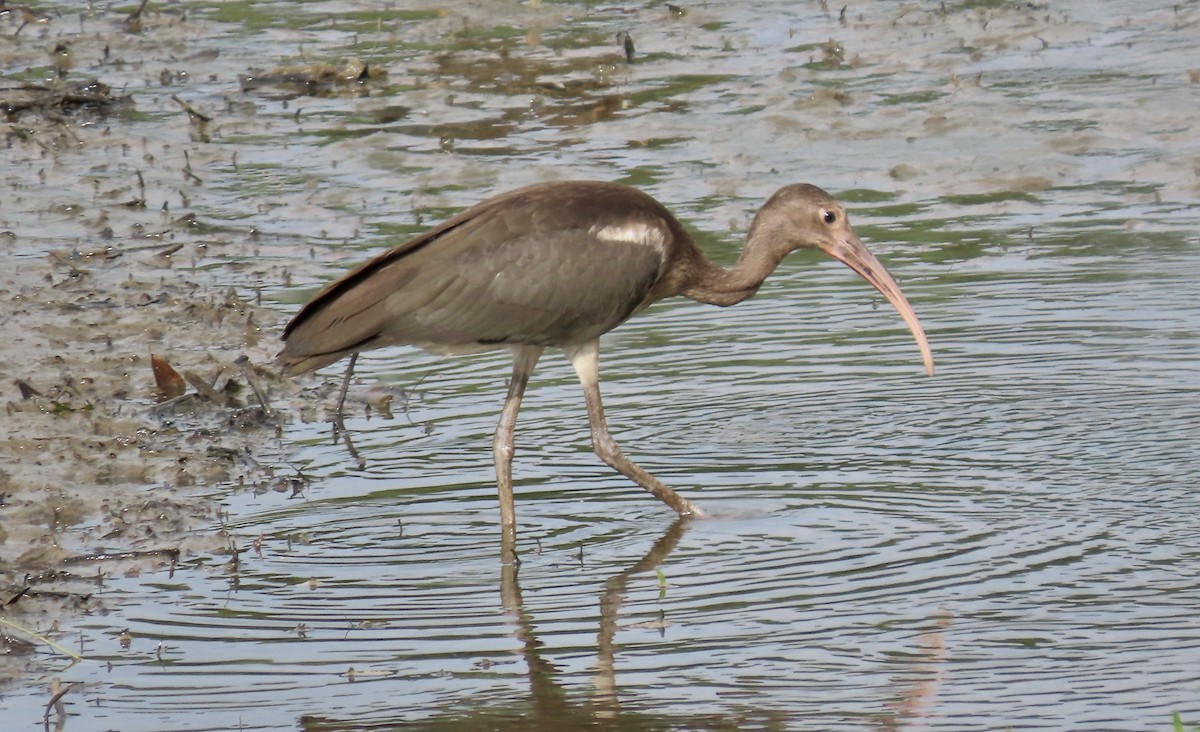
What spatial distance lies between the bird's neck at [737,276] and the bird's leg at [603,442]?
53cm

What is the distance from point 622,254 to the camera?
757cm

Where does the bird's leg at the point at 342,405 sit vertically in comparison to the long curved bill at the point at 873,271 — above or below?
below

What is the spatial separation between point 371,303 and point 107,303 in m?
2.97

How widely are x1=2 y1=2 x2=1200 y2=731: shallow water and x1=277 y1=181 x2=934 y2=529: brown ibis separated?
48 centimetres

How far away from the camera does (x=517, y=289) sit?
7469 millimetres

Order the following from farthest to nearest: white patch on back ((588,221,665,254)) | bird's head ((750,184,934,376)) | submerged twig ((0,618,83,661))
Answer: bird's head ((750,184,934,376)) → white patch on back ((588,221,665,254)) → submerged twig ((0,618,83,661))

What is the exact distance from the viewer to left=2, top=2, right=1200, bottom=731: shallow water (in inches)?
220

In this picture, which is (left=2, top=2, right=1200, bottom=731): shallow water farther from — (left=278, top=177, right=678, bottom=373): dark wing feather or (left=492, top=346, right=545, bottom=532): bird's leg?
(left=278, top=177, right=678, bottom=373): dark wing feather

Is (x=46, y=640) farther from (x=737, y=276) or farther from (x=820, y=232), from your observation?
(x=820, y=232)

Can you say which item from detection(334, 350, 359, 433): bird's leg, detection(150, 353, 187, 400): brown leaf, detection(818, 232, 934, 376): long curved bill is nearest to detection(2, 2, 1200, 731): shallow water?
detection(334, 350, 359, 433): bird's leg

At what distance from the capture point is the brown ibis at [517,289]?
7.27 m

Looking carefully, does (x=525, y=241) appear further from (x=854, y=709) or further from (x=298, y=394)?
→ (x=854, y=709)

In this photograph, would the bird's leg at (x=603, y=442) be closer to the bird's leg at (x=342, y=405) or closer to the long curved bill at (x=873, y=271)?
the bird's leg at (x=342, y=405)

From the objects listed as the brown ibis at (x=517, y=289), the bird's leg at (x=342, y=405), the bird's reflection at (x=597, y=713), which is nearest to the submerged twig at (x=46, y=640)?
the bird's reflection at (x=597, y=713)
